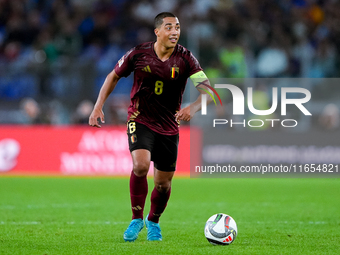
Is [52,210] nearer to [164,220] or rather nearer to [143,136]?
[164,220]

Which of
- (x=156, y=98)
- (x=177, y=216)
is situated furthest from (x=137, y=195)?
(x=177, y=216)

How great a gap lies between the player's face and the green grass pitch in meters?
2.01

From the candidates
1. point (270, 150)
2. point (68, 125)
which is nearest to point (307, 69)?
point (270, 150)

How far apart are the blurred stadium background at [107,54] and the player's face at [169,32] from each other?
926 cm

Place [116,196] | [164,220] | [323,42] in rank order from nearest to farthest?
[164,220] < [116,196] < [323,42]

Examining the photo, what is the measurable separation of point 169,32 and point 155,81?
523 mm

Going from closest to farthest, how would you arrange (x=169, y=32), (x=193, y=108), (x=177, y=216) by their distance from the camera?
1. (x=193, y=108)
2. (x=169, y=32)
3. (x=177, y=216)

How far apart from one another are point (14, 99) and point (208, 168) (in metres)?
5.32

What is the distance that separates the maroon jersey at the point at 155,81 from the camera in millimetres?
6207

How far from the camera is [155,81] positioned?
6219mm

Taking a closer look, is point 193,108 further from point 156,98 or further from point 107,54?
point 107,54

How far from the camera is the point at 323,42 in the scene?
1820cm

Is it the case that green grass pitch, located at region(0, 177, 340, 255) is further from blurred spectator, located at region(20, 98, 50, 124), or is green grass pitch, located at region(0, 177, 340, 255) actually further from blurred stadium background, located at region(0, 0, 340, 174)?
blurred spectator, located at region(20, 98, 50, 124)

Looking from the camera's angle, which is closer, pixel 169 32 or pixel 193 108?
pixel 193 108
